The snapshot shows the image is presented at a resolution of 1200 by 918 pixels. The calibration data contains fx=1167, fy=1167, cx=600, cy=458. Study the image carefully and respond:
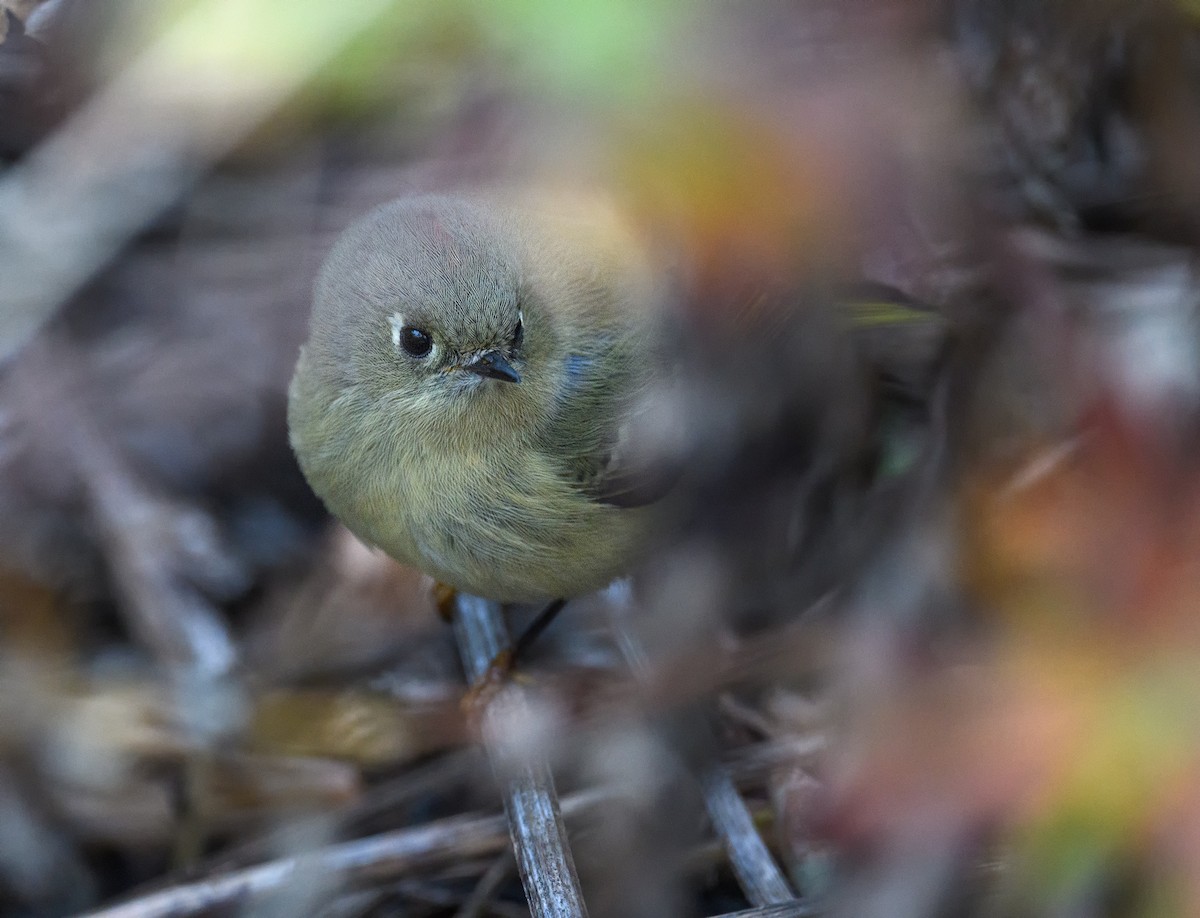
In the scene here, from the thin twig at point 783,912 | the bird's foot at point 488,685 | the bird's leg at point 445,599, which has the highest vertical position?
the bird's leg at point 445,599

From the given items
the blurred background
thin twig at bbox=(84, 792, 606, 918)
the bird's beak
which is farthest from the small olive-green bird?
thin twig at bbox=(84, 792, 606, 918)

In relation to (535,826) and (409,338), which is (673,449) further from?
(535,826)

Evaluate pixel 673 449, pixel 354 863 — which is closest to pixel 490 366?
pixel 673 449

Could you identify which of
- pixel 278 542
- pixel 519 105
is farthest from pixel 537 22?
pixel 278 542

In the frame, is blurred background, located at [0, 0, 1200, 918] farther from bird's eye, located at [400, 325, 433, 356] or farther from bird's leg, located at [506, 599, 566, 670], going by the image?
bird's eye, located at [400, 325, 433, 356]

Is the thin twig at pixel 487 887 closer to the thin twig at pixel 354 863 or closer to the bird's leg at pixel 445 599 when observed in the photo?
the thin twig at pixel 354 863

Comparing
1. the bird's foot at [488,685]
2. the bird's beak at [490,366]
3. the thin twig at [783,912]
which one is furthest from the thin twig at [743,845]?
the bird's beak at [490,366]
